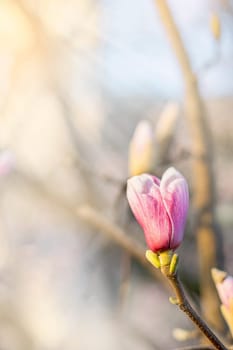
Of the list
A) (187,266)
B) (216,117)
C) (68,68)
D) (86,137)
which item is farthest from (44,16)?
(187,266)

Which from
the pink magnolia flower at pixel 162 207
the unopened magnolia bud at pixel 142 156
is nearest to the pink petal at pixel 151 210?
the pink magnolia flower at pixel 162 207

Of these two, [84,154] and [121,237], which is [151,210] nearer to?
[121,237]

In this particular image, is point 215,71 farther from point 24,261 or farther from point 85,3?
point 24,261

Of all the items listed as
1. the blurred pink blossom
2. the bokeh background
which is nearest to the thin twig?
the bokeh background

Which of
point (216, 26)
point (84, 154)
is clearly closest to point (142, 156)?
point (216, 26)

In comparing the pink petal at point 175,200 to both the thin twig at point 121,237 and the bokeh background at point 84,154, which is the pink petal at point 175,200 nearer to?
the thin twig at point 121,237

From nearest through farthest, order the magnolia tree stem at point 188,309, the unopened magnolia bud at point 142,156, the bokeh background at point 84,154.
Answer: the magnolia tree stem at point 188,309, the unopened magnolia bud at point 142,156, the bokeh background at point 84,154
